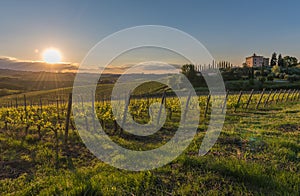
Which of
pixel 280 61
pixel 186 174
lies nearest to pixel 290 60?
→ pixel 280 61

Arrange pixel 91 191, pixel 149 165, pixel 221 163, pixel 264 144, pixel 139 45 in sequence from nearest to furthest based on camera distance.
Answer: pixel 91 191
pixel 221 163
pixel 149 165
pixel 139 45
pixel 264 144

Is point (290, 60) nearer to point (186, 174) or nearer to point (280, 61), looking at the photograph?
point (280, 61)

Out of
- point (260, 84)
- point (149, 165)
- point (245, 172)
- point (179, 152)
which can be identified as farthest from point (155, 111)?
point (260, 84)

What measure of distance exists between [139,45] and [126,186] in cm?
295

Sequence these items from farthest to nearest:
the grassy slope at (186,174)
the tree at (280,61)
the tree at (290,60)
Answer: the tree at (280,61) < the tree at (290,60) < the grassy slope at (186,174)

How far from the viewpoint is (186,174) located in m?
3.48

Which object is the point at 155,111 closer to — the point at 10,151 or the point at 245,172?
the point at 10,151

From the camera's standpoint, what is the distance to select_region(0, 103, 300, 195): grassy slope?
2.97 m

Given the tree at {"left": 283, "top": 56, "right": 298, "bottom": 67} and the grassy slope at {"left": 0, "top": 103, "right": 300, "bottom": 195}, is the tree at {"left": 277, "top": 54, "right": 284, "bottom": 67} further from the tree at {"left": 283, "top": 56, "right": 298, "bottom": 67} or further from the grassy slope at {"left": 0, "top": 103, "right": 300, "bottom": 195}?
the grassy slope at {"left": 0, "top": 103, "right": 300, "bottom": 195}

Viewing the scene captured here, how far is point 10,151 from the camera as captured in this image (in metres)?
5.82

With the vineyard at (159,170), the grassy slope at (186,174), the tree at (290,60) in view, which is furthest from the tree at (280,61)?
the grassy slope at (186,174)

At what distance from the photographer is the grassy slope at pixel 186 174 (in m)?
2.97

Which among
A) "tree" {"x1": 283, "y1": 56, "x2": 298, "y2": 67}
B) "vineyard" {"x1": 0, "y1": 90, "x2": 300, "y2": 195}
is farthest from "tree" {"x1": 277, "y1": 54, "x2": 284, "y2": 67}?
"vineyard" {"x1": 0, "y1": 90, "x2": 300, "y2": 195}

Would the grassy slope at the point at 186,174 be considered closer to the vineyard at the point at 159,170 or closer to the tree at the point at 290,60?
the vineyard at the point at 159,170
